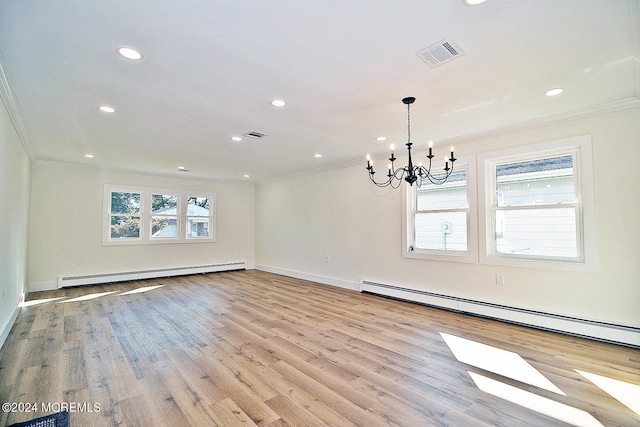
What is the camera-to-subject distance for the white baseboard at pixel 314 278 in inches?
229

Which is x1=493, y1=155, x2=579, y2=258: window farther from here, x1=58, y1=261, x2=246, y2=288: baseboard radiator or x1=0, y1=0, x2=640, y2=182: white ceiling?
x1=58, y1=261, x2=246, y2=288: baseboard radiator

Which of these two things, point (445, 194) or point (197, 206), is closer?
point (445, 194)

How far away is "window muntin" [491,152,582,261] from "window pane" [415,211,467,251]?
0.45 metres

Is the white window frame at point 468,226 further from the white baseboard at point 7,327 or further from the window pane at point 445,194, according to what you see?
the white baseboard at point 7,327

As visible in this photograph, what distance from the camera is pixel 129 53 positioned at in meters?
2.17

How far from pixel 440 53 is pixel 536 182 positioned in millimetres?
2608

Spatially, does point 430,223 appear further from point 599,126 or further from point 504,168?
point 599,126

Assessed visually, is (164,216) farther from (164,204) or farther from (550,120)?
(550,120)

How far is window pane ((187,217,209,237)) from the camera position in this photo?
7.65 m

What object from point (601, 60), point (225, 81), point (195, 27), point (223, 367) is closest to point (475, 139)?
point (601, 60)

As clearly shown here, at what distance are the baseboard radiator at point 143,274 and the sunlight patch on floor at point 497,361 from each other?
20.5 feet

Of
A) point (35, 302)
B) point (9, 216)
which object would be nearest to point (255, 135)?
point (9, 216)

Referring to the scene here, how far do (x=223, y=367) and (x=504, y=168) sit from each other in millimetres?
4205

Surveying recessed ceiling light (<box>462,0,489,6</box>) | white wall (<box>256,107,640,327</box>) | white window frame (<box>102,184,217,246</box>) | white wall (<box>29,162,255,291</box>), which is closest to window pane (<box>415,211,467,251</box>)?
white wall (<box>256,107,640,327</box>)
